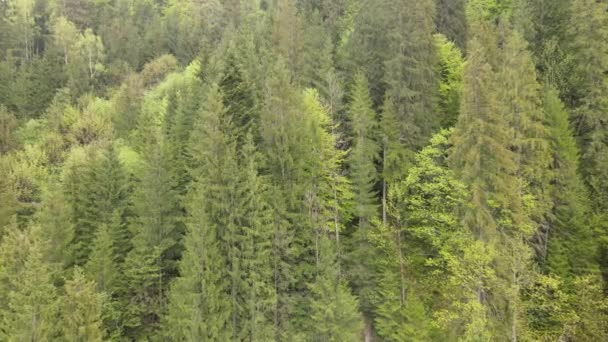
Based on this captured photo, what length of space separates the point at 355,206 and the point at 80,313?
17.8 metres

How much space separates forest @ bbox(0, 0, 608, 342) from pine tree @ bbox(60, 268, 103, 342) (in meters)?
0.10

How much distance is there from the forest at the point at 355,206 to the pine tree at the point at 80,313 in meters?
0.10

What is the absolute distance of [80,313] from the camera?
26.2 m

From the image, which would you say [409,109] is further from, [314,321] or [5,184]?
[5,184]

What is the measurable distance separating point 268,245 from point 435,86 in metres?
18.6

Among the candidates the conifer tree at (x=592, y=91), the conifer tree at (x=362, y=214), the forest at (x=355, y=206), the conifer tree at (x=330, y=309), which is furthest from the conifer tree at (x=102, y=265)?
the conifer tree at (x=592, y=91)

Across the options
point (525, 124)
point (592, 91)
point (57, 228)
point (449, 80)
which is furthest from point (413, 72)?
point (57, 228)

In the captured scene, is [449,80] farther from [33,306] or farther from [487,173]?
[33,306]

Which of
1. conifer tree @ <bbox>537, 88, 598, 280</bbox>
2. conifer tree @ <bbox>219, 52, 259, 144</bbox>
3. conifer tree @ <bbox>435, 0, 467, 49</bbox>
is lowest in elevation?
conifer tree @ <bbox>537, 88, 598, 280</bbox>

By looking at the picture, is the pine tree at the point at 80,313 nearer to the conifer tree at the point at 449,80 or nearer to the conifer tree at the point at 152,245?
the conifer tree at the point at 152,245

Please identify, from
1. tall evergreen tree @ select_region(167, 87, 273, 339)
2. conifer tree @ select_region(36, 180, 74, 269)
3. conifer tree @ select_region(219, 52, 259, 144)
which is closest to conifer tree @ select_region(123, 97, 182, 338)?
tall evergreen tree @ select_region(167, 87, 273, 339)

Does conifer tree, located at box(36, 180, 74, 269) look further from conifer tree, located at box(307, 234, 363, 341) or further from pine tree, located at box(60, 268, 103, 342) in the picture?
conifer tree, located at box(307, 234, 363, 341)

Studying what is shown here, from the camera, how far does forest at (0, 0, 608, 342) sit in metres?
25.4

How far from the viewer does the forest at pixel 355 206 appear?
25.4 metres
